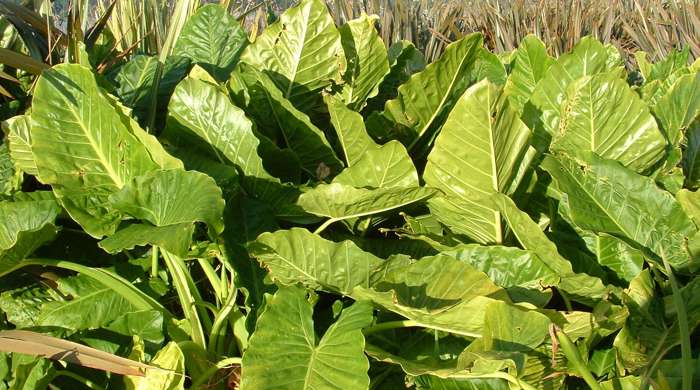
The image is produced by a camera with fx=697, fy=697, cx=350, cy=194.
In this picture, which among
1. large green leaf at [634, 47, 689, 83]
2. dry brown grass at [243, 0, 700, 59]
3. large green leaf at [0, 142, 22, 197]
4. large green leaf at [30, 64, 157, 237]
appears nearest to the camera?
large green leaf at [30, 64, 157, 237]

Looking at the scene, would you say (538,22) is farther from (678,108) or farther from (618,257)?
(618,257)

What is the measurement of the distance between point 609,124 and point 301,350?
0.67m

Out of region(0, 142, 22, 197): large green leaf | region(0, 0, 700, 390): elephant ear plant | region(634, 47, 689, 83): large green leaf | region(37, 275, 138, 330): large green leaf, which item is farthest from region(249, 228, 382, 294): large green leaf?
region(634, 47, 689, 83): large green leaf

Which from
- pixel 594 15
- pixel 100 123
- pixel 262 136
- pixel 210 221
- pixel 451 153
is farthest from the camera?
pixel 594 15

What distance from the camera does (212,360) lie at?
1.29m

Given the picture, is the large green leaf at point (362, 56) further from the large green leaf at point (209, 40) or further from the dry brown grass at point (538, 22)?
the dry brown grass at point (538, 22)

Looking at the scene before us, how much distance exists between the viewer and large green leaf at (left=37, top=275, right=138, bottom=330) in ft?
4.26

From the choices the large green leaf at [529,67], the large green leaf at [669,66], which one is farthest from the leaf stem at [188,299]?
the large green leaf at [669,66]

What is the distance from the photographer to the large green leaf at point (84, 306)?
1299 mm

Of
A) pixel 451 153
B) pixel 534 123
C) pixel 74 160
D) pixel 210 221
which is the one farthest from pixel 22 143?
pixel 534 123

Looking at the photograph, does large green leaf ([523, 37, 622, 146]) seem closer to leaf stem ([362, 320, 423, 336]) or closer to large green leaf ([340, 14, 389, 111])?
large green leaf ([340, 14, 389, 111])

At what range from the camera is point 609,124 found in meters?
1.25

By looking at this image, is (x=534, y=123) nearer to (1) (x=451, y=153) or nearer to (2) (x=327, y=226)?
(1) (x=451, y=153)

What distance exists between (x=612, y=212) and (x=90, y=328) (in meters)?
0.97
